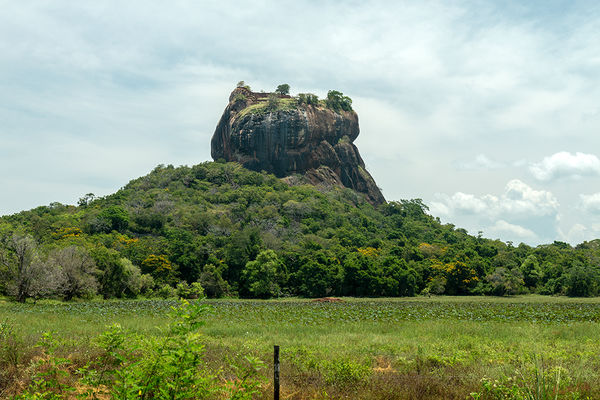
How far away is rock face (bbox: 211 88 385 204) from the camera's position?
379ft

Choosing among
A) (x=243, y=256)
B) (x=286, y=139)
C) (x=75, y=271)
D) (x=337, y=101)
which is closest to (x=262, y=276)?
(x=243, y=256)

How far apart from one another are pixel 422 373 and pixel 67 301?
4062cm

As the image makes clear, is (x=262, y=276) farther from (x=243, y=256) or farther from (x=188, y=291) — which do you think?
(x=188, y=291)

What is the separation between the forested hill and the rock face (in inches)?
998

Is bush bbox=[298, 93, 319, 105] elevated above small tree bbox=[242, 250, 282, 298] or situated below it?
above

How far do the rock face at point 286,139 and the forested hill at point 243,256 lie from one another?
25.4m

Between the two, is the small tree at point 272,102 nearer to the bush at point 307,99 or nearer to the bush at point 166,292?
the bush at point 307,99

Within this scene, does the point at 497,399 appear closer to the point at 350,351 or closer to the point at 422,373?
the point at 422,373

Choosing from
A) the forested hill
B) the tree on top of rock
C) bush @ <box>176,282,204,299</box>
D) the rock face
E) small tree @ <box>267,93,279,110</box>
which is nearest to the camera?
the forested hill

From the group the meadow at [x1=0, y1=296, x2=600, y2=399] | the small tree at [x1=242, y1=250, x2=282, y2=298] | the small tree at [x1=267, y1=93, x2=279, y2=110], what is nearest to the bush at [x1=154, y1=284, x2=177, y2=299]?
the small tree at [x1=242, y1=250, x2=282, y2=298]

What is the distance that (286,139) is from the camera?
4552 inches

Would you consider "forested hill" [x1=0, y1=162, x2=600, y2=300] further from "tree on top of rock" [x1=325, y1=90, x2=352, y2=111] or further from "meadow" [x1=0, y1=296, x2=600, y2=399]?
"tree on top of rock" [x1=325, y1=90, x2=352, y2=111]

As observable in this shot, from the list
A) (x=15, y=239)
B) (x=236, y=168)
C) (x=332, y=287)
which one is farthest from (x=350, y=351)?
(x=236, y=168)

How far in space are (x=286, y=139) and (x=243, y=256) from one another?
6115 centimetres
